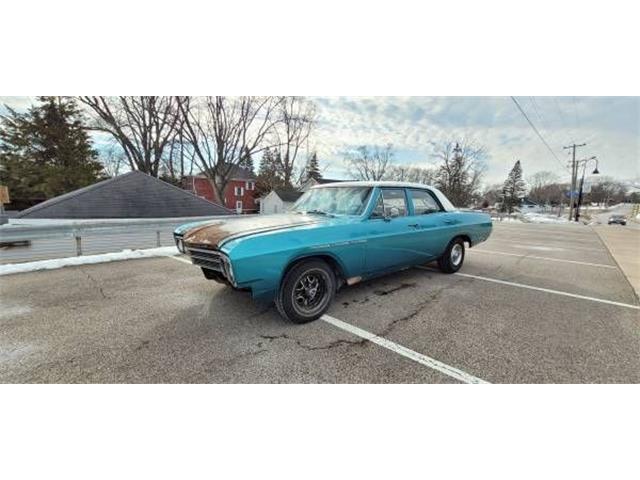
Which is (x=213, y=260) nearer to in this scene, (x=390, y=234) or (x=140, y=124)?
(x=390, y=234)

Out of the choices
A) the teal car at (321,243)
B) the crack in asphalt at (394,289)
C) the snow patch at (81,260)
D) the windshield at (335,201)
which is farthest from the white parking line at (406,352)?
the snow patch at (81,260)

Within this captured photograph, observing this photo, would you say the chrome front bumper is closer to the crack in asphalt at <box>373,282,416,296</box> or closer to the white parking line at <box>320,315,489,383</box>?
the white parking line at <box>320,315,489,383</box>

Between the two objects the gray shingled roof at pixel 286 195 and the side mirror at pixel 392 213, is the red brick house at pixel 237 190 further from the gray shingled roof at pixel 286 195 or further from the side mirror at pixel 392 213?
Answer: the side mirror at pixel 392 213

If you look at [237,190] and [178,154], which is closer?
[178,154]

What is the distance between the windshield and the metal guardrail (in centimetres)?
518

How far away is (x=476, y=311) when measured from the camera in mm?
3596

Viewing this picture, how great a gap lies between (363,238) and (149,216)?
12.6 meters

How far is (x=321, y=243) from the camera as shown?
3094mm

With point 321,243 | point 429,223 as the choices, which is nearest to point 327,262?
point 321,243

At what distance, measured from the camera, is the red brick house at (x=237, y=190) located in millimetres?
45000

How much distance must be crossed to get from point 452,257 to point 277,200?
39.3 metres

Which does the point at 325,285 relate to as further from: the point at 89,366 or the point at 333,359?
the point at 89,366

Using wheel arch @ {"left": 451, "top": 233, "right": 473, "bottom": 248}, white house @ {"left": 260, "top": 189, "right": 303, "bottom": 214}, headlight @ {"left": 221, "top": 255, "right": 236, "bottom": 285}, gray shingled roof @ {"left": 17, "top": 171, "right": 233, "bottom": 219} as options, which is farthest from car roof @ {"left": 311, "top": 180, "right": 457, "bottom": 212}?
white house @ {"left": 260, "top": 189, "right": 303, "bottom": 214}

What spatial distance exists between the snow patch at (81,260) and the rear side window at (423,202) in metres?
5.52
